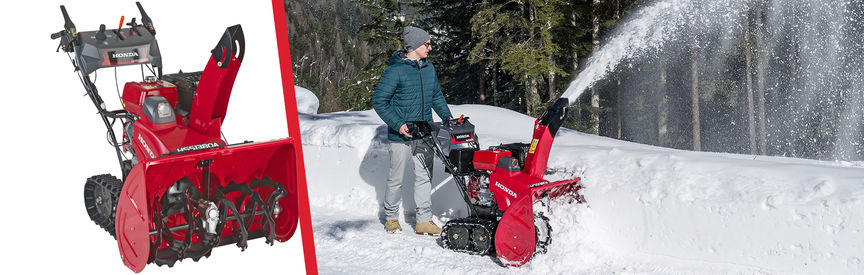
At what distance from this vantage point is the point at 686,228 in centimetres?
517

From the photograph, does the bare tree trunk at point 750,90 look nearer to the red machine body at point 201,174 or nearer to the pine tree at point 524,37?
the pine tree at point 524,37

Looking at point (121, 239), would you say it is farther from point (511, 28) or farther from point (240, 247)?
point (511, 28)

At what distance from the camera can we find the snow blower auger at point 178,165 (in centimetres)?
467

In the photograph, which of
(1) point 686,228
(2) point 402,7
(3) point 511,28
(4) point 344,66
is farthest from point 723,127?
(1) point 686,228

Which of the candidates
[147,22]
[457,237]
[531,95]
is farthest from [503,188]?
[531,95]

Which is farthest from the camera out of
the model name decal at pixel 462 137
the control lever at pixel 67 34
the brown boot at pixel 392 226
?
the brown boot at pixel 392 226

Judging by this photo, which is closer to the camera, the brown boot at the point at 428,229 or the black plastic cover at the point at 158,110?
the black plastic cover at the point at 158,110

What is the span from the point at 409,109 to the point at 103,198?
2440 mm

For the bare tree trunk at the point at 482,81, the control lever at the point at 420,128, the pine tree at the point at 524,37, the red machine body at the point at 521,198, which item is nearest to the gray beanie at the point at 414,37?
the control lever at the point at 420,128

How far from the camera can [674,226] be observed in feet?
17.2

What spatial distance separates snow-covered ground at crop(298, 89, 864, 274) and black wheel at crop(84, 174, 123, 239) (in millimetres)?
1549

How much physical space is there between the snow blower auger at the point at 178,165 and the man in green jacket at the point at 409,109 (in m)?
1.25

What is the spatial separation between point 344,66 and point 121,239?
24281 mm

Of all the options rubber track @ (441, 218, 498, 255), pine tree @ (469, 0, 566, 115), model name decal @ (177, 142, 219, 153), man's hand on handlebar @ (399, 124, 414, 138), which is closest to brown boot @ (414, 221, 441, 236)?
rubber track @ (441, 218, 498, 255)
